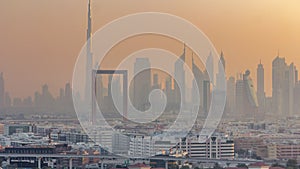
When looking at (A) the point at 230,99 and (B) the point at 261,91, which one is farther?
(B) the point at 261,91

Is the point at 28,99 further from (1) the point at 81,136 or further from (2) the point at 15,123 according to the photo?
(1) the point at 81,136

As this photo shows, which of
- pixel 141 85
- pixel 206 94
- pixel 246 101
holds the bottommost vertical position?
pixel 246 101

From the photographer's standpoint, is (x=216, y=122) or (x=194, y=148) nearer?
(x=194, y=148)

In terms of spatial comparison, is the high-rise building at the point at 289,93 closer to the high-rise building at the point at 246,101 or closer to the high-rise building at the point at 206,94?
the high-rise building at the point at 246,101

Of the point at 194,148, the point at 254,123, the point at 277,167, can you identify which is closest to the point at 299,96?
the point at 254,123

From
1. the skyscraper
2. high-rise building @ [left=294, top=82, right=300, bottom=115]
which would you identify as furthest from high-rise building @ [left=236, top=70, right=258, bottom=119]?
the skyscraper

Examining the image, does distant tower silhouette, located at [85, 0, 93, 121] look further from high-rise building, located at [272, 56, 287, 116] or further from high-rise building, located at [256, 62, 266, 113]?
high-rise building, located at [272, 56, 287, 116]

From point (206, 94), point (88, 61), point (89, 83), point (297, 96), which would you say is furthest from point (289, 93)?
point (88, 61)

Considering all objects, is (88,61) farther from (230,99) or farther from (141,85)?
(230,99)
